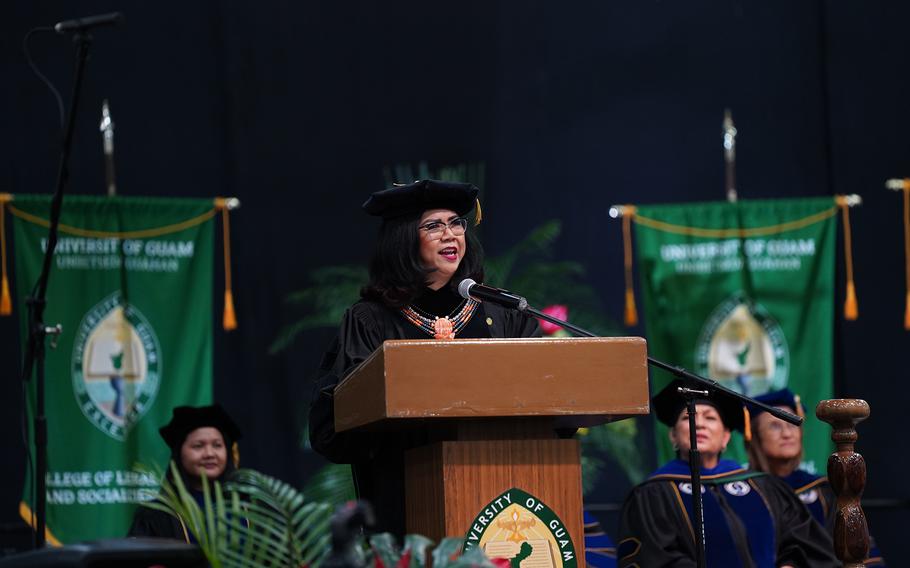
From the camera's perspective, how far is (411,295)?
3.81m

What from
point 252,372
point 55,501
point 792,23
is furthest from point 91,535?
point 792,23

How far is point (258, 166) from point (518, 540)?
19.0ft

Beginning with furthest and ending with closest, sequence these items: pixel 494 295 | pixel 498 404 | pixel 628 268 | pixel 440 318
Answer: pixel 628 268, pixel 440 318, pixel 494 295, pixel 498 404

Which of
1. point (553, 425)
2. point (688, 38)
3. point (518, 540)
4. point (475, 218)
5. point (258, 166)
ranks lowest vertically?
point (518, 540)

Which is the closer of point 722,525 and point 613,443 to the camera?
point 722,525

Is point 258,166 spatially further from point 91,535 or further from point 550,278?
point 91,535

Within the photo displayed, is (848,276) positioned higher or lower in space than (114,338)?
higher

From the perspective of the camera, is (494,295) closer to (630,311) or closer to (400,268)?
(400,268)

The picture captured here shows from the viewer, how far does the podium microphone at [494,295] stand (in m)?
3.29

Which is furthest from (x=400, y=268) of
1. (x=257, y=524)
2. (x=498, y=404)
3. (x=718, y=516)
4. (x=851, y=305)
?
(x=851, y=305)

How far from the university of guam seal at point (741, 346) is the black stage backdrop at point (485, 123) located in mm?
919

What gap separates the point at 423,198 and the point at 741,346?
14.6 feet

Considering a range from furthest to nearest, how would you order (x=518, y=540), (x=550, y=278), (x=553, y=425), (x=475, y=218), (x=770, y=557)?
(x=550, y=278)
(x=770, y=557)
(x=475, y=218)
(x=553, y=425)
(x=518, y=540)

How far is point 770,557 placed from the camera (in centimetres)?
557
